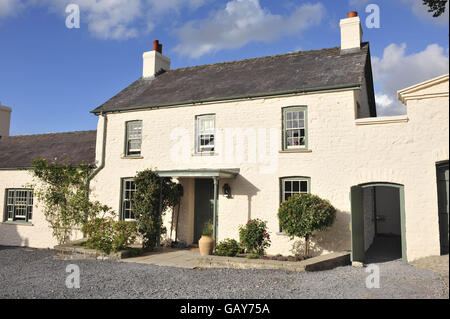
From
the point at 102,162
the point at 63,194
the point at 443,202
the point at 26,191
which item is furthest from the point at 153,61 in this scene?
the point at 443,202

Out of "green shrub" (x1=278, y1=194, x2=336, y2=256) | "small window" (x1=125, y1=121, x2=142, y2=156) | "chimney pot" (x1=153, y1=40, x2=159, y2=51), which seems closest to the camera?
"green shrub" (x1=278, y1=194, x2=336, y2=256)

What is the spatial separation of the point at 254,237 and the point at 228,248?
1.01 metres

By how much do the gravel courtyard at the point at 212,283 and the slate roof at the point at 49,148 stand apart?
6606 mm

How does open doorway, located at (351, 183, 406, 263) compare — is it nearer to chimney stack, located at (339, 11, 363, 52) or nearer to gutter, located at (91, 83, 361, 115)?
gutter, located at (91, 83, 361, 115)

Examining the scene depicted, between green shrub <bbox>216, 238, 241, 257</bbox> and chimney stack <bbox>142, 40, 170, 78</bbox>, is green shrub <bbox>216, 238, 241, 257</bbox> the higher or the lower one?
the lower one

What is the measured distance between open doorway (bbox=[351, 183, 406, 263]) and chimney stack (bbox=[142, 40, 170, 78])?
1118 cm

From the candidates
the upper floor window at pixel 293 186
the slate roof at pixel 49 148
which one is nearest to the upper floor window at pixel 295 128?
the upper floor window at pixel 293 186

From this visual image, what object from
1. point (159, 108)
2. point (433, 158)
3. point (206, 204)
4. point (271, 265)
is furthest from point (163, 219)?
point (433, 158)

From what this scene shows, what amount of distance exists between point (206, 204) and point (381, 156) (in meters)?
6.40

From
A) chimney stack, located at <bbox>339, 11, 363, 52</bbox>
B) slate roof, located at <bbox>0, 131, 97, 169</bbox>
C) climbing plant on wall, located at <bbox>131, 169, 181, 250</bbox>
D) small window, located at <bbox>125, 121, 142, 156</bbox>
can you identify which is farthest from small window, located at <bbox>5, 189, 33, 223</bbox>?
chimney stack, located at <bbox>339, 11, 363, 52</bbox>

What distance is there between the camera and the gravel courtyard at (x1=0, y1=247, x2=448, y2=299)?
709 cm

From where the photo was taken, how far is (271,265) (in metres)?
9.39

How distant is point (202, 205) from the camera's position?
13.5 meters

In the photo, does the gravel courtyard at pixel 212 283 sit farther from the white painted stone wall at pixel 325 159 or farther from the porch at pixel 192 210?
the porch at pixel 192 210
